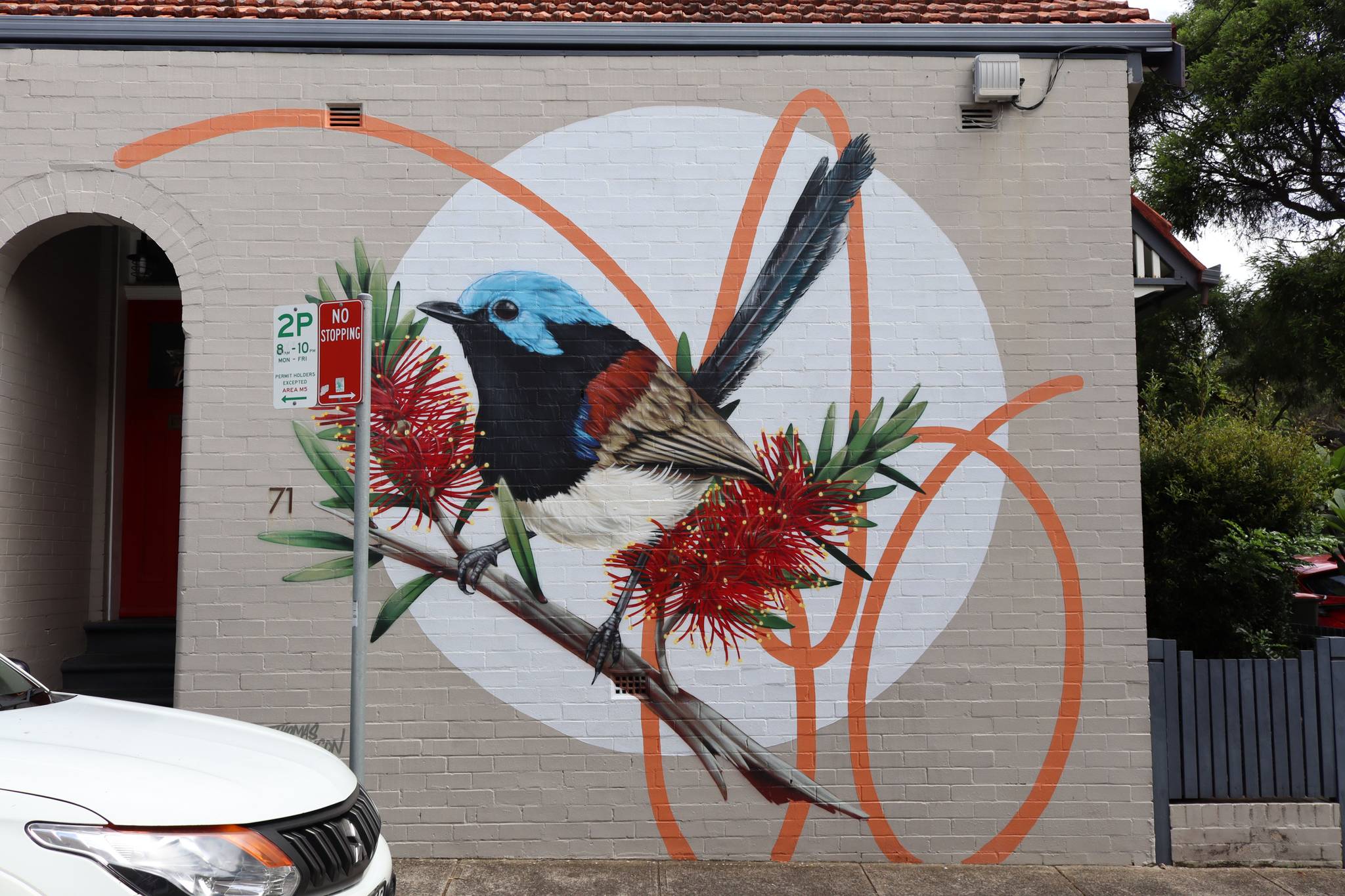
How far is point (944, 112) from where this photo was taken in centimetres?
654

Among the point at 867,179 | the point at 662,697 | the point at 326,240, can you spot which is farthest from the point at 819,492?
the point at 326,240

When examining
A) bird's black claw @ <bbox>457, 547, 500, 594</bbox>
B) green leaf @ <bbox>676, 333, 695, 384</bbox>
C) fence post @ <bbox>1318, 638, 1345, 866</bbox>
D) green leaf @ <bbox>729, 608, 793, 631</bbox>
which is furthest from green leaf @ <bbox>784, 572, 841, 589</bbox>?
fence post @ <bbox>1318, 638, 1345, 866</bbox>

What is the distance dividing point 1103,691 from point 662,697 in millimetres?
2638

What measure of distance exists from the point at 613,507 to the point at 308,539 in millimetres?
1832

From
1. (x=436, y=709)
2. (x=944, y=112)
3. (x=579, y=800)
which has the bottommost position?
(x=579, y=800)

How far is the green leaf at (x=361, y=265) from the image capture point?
6.34 meters

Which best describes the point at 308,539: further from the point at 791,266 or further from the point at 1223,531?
the point at 1223,531

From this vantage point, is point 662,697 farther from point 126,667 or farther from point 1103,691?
point 126,667

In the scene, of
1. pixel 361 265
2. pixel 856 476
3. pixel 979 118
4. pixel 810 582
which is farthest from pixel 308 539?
pixel 979 118

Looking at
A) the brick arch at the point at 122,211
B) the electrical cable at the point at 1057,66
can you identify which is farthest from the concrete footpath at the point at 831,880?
the electrical cable at the point at 1057,66

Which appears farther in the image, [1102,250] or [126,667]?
[126,667]

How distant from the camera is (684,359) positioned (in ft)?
20.9

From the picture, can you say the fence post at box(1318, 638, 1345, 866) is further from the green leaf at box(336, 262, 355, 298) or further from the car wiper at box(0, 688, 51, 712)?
the car wiper at box(0, 688, 51, 712)

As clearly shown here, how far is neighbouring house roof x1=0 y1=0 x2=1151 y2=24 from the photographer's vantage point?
6500 mm
